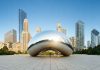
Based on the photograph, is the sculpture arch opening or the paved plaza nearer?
the paved plaza

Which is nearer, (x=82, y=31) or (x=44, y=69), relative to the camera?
(x=44, y=69)

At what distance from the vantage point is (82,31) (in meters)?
184

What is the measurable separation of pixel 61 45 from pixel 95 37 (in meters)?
166

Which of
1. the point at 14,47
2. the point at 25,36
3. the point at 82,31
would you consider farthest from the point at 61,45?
the point at 82,31

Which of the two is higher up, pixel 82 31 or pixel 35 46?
pixel 82 31

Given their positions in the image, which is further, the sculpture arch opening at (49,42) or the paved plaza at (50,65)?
the sculpture arch opening at (49,42)

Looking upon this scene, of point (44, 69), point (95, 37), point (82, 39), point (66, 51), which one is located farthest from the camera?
point (95, 37)

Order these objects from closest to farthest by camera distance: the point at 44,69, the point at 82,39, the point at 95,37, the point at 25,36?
1. the point at 44,69
2. the point at 25,36
3. the point at 82,39
4. the point at 95,37

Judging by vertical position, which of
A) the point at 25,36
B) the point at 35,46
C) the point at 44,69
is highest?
the point at 25,36

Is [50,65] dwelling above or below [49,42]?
below

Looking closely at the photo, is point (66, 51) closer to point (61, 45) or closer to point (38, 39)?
point (61, 45)

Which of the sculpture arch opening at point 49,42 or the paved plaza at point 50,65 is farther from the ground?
the sculpture arch opening at point 49,42

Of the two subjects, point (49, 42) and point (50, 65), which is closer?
point (50, 65)

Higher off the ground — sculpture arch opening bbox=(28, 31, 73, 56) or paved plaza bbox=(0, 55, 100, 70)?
sculpture arch opening bbox=(28, 31, 73, 56)
